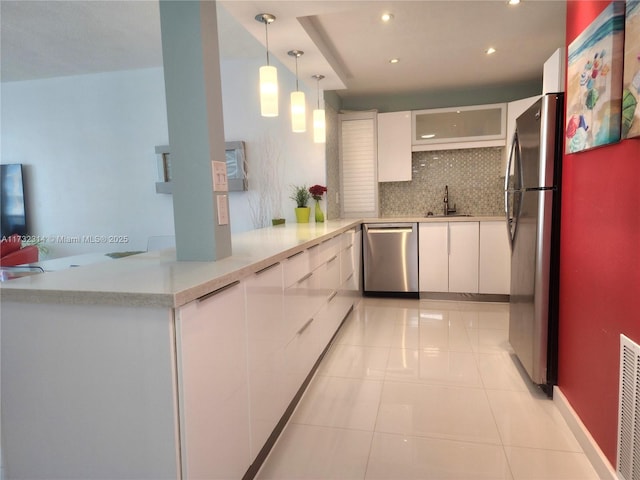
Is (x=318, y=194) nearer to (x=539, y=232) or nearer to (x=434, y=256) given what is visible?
(x=434, y=256)

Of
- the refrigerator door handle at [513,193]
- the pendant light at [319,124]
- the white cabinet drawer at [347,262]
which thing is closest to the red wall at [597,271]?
the refrigerator door handle at [513,193]

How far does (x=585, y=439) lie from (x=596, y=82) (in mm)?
1488

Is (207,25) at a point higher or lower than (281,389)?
higher

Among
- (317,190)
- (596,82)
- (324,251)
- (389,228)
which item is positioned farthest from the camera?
(389,228)

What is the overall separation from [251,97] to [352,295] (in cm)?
219

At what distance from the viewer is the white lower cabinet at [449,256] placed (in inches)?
157

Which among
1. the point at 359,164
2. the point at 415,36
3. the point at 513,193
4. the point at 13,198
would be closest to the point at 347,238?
the point at 359,164

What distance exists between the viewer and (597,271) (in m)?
1.58

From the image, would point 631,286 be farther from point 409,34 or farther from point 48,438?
point 409,34

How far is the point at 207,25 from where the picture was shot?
1556mm

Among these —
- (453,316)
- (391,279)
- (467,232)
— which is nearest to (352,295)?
(391,279)

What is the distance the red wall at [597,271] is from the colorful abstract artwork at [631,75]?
0.07m

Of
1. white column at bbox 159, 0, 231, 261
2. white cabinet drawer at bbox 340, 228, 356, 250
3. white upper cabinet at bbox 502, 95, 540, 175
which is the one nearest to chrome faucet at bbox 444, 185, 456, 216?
white upper cabinet at bbox 502, 95, 540, 175

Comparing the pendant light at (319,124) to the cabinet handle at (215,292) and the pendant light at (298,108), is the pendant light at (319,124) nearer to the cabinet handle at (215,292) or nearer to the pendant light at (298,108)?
the pendant light at (298,108)
